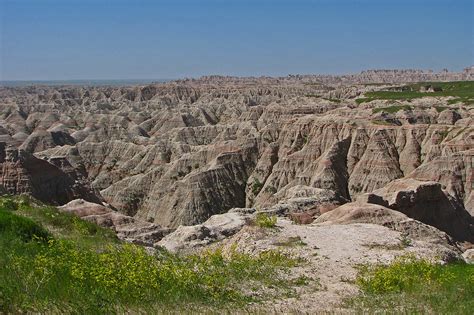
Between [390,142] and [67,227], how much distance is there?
4851cm

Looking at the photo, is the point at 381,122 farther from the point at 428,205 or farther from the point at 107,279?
the point at 107,279

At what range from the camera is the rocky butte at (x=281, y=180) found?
20.1 m

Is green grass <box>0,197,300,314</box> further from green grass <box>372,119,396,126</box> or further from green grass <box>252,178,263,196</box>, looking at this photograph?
green grass <box>372,119,396,126</box>

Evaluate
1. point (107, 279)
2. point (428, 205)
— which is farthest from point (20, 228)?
point (428, 205)

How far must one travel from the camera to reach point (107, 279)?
8672mm

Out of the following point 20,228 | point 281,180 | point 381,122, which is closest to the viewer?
point 20,228

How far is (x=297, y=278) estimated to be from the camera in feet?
42.7

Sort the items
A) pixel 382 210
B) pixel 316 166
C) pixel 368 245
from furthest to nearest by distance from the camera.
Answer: pixel 316 166
pixel 382 210
pixel 368 245

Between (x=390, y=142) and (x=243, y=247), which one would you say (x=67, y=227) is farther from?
(x=390, y=142)

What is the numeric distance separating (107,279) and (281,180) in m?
47.9

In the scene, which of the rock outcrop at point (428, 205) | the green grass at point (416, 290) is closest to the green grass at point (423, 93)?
the rock outcrop at point (428, 205)

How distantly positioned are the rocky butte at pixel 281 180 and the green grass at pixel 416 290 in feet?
2.47

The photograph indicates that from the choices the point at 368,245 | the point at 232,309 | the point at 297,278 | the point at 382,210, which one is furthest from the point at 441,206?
the point at 232,309

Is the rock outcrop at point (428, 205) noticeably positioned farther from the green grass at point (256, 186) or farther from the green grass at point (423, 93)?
the green grass at point (423, 93)
